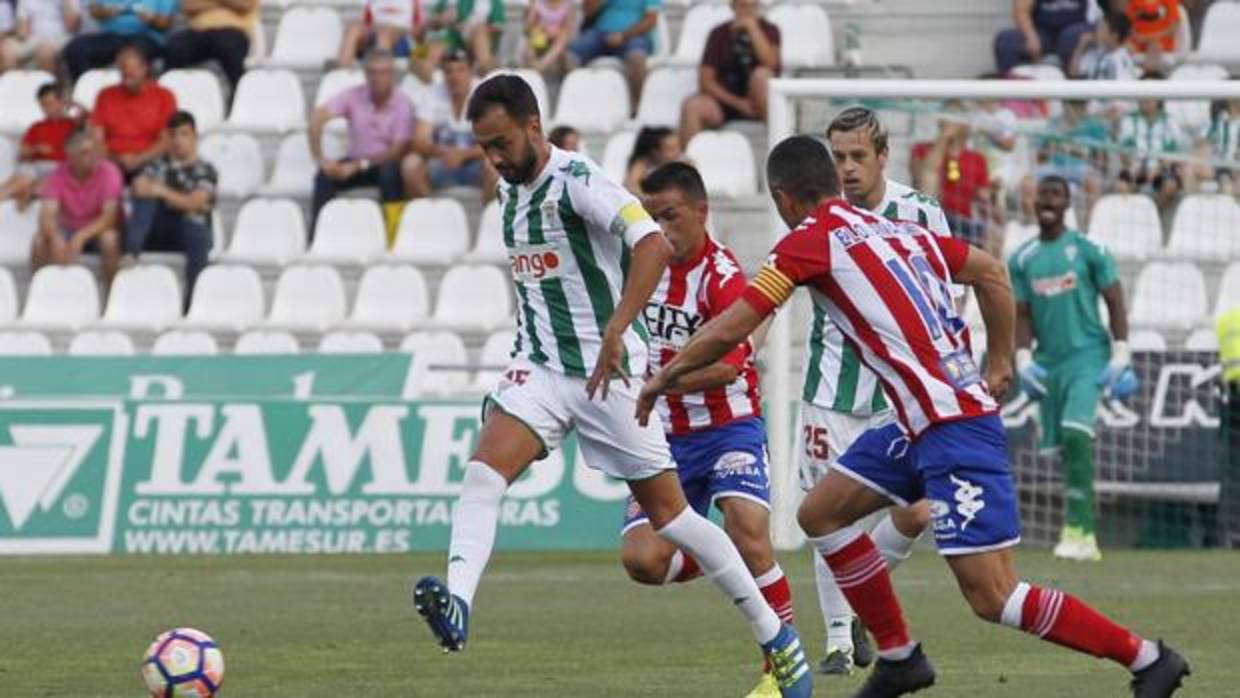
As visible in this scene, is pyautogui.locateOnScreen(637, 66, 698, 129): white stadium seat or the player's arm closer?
the player's arm

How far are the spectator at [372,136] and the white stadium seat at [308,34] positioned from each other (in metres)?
1.94

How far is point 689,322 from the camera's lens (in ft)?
38.3

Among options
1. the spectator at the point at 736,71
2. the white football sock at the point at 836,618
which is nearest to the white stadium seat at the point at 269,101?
the spectator at the point at 736,71

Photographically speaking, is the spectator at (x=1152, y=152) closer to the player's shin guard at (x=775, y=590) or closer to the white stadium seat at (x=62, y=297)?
the white stadium seat at (x=62, y=297)

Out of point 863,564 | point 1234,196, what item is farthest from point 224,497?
point 863,564

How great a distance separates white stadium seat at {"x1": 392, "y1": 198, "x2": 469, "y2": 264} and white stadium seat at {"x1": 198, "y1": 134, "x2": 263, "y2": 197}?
6.40 feet

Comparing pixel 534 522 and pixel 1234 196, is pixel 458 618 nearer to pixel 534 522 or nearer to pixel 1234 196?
pixel 534 522

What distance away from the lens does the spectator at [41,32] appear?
1037 inches

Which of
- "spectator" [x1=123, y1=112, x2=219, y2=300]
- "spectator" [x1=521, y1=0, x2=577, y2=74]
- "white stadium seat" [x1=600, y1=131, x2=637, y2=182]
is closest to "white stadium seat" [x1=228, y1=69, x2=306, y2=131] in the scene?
"spectator" [x1=123, y1=112, x2=219, y2=300]

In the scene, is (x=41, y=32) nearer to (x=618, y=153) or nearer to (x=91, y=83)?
(x=91, y=83)

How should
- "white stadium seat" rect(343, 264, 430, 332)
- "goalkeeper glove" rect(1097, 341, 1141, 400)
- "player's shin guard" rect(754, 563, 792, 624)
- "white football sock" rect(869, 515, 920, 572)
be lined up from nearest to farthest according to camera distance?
"player's shin guard" rect(754, 563, 792, 624)
"white football sock" rect(869, 515, 920, 572)
"goalkeeper glove" rect(1097, 341, 1141, 400)
"white stadium seat" rect(343, 264, 430, 332)

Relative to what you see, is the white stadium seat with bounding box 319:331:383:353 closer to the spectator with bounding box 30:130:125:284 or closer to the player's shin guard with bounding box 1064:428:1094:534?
the spectator with bounding box 30:130:125:284

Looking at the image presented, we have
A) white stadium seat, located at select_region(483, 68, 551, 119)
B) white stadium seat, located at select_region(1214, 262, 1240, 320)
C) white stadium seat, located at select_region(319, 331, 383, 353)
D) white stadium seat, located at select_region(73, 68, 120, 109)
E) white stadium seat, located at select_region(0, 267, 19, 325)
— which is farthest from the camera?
white stadium seat, located at select_region(73, 68, 120, 109)

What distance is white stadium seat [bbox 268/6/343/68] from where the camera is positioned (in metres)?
26.0
